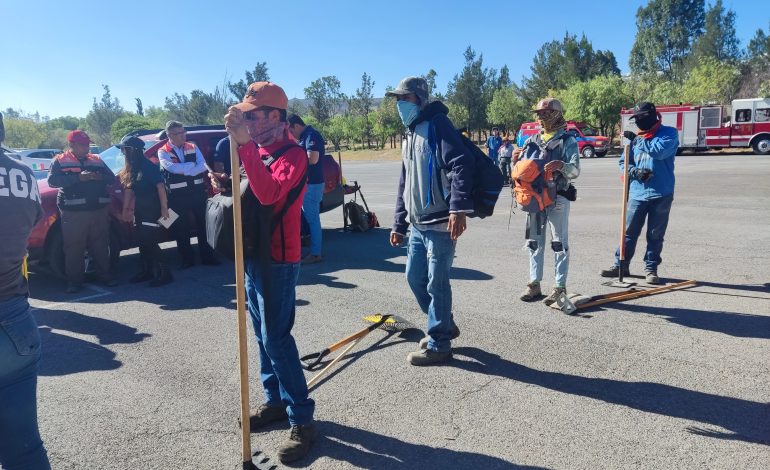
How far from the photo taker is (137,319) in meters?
5.56

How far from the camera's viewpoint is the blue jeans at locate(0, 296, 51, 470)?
80.4 inches

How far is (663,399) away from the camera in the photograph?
11.4 feet

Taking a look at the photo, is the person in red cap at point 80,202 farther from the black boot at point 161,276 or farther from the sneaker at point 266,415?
the sneaker at point 266,415

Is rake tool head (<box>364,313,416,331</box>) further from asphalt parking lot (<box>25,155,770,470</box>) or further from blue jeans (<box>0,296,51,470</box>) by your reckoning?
blue jeans (<box>0,296,51,470</box>)

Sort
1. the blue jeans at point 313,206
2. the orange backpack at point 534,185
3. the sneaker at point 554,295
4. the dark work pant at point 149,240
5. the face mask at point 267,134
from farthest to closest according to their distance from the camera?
the blue jeans at point 313,206, the dark work pant at point 149,240, the sneaker at point 554,295, the orange backpack at point 534,185, the face mask at point 267,134

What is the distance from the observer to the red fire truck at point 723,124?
27.3 m

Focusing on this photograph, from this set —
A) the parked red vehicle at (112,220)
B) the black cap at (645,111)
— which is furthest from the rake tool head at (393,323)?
the parked red vehicle at (112,220)

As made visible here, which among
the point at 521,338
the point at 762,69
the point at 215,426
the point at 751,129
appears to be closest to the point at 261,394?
the point at 215,426

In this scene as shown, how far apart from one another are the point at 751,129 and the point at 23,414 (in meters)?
33.3

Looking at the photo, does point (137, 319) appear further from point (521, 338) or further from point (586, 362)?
point (586, 362)

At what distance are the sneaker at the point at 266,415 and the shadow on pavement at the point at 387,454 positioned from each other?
0.29 metres

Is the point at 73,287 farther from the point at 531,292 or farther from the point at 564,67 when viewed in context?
the point at 564,67

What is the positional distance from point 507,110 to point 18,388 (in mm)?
54722

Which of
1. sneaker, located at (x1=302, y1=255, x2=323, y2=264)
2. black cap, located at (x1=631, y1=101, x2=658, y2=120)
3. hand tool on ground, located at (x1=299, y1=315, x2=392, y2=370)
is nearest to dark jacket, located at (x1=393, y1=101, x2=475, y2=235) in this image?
hand tool on ground, located at (x1=299, y1=315, x2=392, y2=370)
